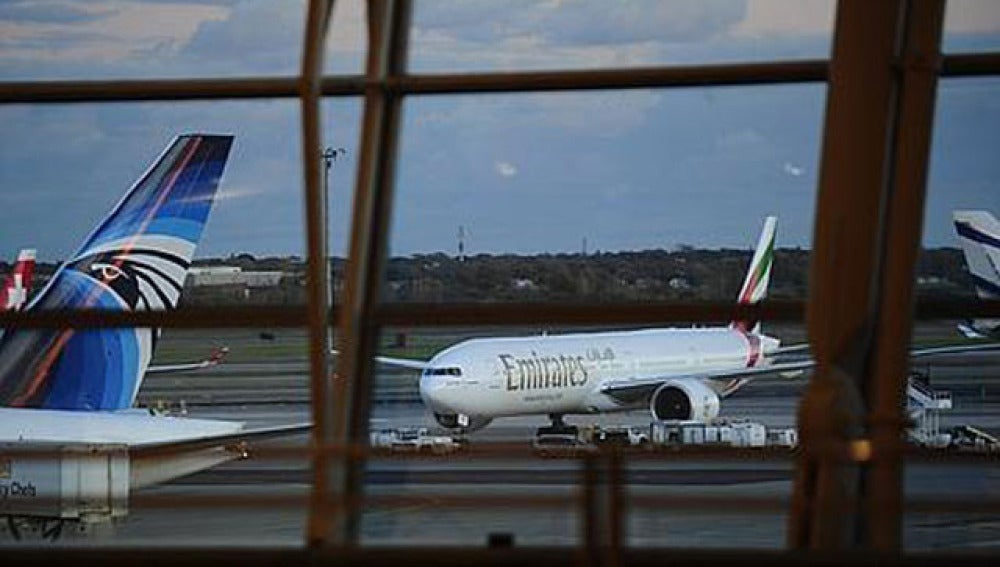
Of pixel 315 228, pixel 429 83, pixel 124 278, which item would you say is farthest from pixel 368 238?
pixel 124 278

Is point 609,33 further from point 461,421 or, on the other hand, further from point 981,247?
point 461,421

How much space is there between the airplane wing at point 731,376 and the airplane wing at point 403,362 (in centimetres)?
132

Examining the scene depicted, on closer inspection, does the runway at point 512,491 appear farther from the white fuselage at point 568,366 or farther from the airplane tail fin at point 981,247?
the white fuselage at point 568,366

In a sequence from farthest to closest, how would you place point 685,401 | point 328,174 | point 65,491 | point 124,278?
point 685,401, point 65,491, point 124,278, point 328,174

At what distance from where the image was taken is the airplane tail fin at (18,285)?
7.21 metres

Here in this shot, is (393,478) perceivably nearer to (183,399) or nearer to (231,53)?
(231,53)

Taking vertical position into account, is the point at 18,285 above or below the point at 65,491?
above

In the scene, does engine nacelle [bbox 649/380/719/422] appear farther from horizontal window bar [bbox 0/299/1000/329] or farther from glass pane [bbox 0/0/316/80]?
horizontal window bar [bbox 0/299/1000/329]

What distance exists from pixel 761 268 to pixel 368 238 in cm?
161

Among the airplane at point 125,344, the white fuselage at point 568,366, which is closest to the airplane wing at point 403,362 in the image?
the airplane at point 125,344

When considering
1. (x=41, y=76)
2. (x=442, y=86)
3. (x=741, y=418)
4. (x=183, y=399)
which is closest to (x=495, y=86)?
(x=442, y=86)

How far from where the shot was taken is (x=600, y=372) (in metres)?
14.9

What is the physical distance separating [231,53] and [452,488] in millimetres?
1659

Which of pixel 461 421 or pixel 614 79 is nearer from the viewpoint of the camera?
pixel 614 79
